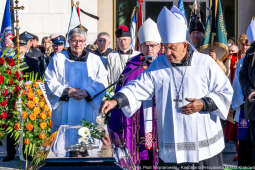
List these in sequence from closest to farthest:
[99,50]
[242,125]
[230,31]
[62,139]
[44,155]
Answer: [44,155] → [62,139] → [242,125] → [99,50] → [230,31]

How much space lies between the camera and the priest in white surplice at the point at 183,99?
4355 millimetres

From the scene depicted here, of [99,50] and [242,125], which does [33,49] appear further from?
[242,125]

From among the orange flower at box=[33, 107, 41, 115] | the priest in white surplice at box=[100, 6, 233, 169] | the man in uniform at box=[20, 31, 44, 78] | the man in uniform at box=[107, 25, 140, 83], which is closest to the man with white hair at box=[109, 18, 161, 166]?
the orange flower at box=[33, 107, 41, 115]

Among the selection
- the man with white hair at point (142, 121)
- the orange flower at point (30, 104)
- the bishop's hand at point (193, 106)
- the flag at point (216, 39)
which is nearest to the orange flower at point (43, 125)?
the orange flower at point (30, 104)

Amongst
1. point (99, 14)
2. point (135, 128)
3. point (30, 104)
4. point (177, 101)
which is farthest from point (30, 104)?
point (99, 14)

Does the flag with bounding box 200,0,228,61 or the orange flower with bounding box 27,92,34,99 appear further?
the flag with bounding box 200,0,228,61

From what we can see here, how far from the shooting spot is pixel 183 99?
4.39 metres

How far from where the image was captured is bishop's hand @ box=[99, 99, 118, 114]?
4.08 metres

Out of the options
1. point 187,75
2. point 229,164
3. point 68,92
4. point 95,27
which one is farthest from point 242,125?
point 95,27

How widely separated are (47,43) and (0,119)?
5.47 meters

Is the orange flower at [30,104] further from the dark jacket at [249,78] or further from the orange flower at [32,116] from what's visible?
the dark jacket at [249,78]

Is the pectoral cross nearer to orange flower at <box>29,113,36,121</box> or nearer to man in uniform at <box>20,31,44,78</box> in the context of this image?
orange flower at <box>29,113,36,121</box>

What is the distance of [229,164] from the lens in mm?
7824

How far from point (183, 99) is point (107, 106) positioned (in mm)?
698
